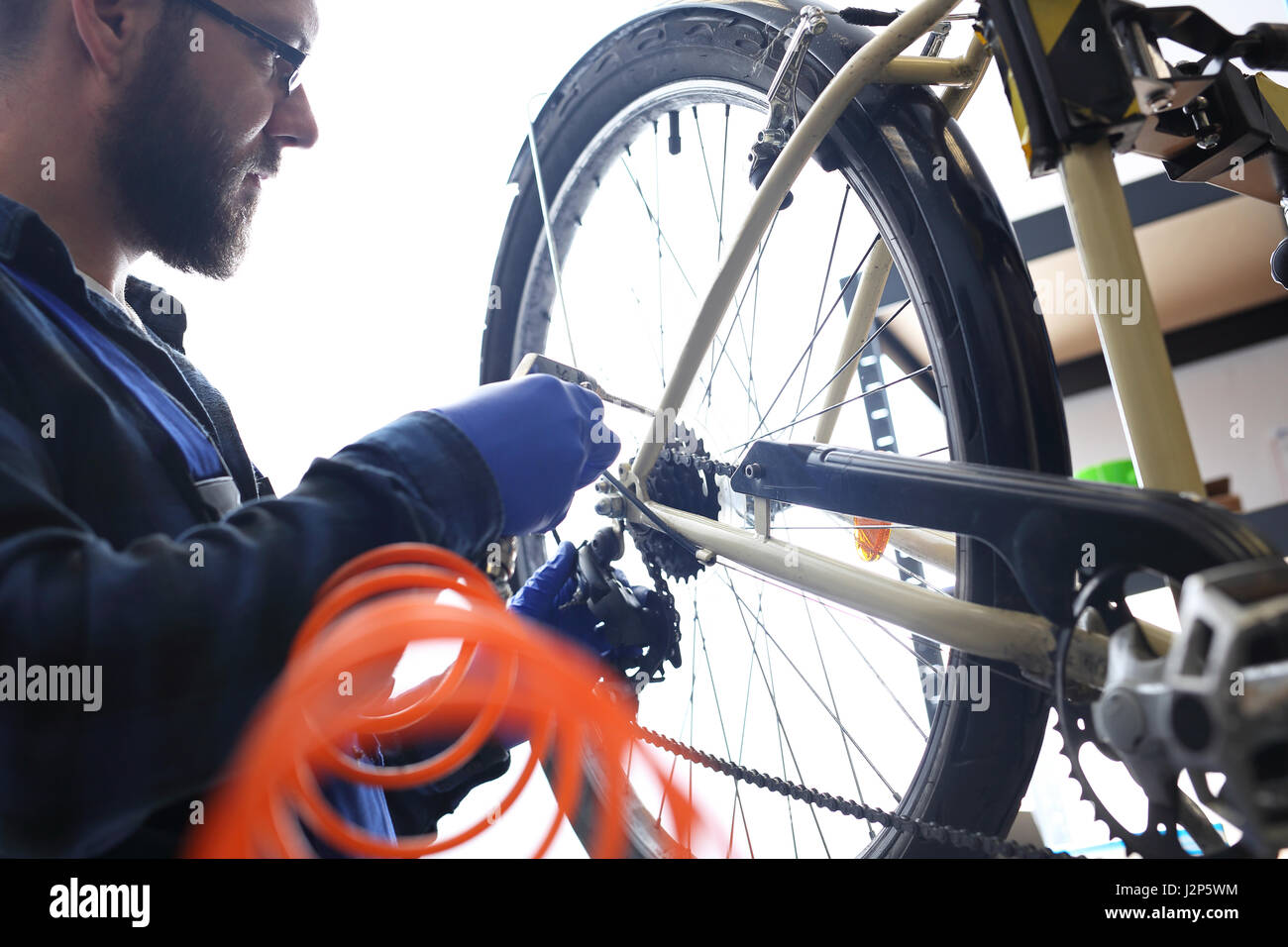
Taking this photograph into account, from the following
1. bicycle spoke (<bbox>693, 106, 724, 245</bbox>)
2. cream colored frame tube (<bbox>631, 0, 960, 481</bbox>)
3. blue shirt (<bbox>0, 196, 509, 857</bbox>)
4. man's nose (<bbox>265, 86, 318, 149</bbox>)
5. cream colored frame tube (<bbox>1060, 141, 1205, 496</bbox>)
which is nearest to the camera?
blue shirt (<bbox>0, 196, 509, 857</bbox>)

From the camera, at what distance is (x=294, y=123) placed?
66 centimetres

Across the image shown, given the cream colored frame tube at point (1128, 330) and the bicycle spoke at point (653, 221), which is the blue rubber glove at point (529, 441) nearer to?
the cream colored frame tube at point (1128, 330)

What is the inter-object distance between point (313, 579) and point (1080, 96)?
42 centimetres

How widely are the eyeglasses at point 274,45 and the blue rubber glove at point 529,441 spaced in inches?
12.8

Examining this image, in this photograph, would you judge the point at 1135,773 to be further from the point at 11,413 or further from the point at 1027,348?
the point at 11,413

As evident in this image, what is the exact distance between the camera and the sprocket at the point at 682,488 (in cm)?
69

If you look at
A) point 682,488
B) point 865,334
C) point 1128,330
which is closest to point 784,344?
point 865,334

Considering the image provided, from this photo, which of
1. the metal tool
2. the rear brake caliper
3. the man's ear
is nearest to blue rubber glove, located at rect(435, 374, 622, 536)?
the metal tool

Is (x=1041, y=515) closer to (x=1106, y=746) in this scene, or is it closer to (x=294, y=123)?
(x=1106, y=746)

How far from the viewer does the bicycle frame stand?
1.36 feet

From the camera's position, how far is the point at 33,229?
1.56 feet

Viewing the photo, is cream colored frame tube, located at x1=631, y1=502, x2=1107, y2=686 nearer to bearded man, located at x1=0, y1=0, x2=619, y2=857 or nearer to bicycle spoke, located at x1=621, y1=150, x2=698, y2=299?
bearded man, located at x1=0, y1=0, x2=619, y2=857

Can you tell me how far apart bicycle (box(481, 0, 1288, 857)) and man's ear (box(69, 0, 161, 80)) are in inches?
15.7

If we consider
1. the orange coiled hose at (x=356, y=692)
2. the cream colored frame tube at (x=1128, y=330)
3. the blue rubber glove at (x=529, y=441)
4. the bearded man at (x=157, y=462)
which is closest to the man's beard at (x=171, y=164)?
the bearded man at (x=157, y=462)
